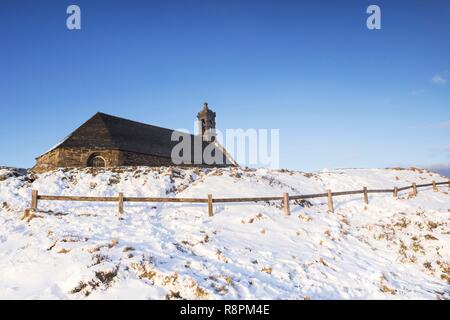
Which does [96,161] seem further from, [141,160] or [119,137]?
[141,160]

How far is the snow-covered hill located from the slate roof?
7178mm

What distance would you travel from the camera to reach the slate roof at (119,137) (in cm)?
2867

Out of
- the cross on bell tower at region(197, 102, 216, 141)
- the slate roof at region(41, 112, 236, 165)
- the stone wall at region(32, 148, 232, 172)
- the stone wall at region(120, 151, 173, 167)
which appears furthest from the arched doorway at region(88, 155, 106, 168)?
the cross on bell tower at region(197, 102, 216, 141)

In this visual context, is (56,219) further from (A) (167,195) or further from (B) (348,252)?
(B) (348,252)

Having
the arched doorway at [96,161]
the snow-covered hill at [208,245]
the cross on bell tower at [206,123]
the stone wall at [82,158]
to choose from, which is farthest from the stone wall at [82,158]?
the cross on bell tower at [206,123]

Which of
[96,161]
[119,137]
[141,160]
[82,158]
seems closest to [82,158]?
A: [82,158]

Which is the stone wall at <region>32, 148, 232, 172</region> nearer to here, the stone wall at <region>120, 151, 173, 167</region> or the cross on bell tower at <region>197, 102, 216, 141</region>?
the stone wall at <region>120, 151, 173, 167</region>

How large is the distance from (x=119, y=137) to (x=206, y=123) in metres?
18.8

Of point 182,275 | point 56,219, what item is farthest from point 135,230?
point 182,275

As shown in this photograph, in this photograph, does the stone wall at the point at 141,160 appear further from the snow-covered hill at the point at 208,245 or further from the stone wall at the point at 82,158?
the snow-covered hill at the point at 208,245

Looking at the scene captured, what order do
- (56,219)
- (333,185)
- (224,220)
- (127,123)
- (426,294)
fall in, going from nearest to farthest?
(426,294) < (56,219) < (224,220) < (333,185) < (127,123)

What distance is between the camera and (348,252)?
12.4m
